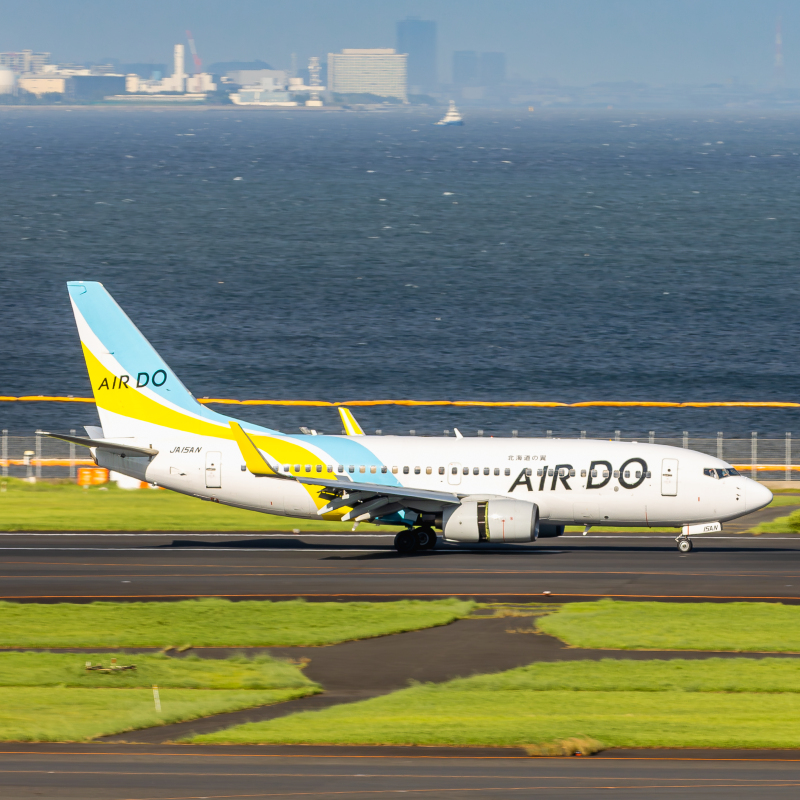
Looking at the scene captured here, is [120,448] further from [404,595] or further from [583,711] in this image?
[583,711]

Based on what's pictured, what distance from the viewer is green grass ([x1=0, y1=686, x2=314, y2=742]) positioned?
25.3 m

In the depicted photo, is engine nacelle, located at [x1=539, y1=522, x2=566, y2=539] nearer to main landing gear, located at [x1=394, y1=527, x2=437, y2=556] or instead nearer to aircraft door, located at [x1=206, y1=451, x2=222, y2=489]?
main landing gear, located at [x1=394, y1=527, x2=437, y2=556]

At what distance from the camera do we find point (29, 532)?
50.5m

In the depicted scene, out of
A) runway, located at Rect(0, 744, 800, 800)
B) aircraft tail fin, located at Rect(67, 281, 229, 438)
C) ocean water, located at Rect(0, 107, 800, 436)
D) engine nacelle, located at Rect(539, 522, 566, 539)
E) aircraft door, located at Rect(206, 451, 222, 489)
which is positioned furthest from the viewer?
ocean water, located at Rect(0, 107, 800, 436)

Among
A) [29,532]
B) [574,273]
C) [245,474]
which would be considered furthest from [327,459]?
[574,273]

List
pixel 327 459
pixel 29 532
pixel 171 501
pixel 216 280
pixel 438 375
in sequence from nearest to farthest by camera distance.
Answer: pixel 327 459
pixel 29 532
pixel 171 501
pixel 438 375
pixel 216 280

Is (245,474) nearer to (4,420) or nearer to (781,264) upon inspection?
(4,420)

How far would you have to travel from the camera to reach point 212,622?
35.1 m

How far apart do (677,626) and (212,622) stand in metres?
12.1

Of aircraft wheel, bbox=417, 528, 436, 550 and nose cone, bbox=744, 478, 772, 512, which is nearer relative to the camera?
nose cone, bbox=744, 478, 772, 512

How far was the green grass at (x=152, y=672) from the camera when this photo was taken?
2925cm

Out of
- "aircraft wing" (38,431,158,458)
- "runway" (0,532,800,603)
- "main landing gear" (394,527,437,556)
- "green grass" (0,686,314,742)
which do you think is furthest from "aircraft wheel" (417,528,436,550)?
"green grass" (0,686,314,742)

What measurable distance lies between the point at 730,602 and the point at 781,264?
14467cm

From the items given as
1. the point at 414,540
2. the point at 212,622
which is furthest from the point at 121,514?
the point at 212,622
